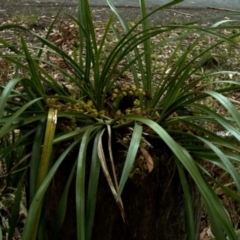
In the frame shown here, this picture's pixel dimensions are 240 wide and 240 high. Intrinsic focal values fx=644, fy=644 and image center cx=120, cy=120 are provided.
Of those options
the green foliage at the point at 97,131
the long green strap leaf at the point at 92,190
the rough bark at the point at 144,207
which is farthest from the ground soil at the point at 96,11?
the long green strap leaf at the point at 92,190

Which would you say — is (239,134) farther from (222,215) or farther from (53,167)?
(53,167)

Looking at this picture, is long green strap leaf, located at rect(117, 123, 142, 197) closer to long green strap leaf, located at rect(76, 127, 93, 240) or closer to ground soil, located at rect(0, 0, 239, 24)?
long green strap leaf, located at rect(76, 127, 93, 240)

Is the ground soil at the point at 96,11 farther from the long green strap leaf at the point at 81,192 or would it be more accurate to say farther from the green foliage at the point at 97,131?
the long green strap leaf at the point at 81,192

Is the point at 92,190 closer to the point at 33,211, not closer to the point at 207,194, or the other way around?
the point at 33,211

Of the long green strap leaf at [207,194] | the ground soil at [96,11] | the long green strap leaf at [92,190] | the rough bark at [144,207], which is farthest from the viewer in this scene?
the ground soil at [96,11]

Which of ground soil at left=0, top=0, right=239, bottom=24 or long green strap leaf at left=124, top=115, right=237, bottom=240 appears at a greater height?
long green strap leaf at left=124, top=115, right=237, bottom=240

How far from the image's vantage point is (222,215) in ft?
5.26

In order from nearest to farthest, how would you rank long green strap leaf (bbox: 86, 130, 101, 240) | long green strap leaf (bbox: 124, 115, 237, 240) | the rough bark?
long green strap leaf (bbox: 124, 115, 237, 240) < long green strap leaf (bbox: 86, 130, 101, 240) < the rough bark

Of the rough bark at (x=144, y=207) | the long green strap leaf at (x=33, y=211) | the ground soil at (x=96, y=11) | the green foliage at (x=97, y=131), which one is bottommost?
the ground soil at (x=96, y=11)

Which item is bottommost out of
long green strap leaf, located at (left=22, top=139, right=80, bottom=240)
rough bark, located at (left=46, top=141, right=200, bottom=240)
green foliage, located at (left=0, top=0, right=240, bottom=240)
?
rough bark, located at (left=46, top=141, right=200, bottom=240)

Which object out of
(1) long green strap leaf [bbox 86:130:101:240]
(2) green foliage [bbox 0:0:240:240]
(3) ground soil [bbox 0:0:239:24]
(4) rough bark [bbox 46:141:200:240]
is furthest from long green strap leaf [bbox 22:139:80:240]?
(3) ground soil [bbox 0:0:239:24]

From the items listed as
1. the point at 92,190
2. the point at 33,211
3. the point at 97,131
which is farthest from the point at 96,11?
the point at 33,211

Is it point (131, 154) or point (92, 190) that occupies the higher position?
point (131, 154)

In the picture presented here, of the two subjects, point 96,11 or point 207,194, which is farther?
point 96,11
